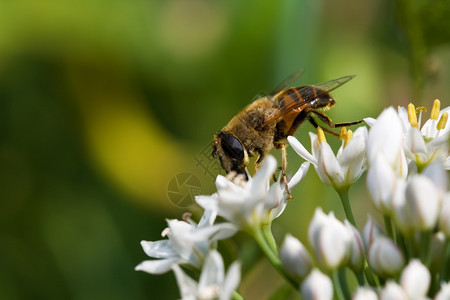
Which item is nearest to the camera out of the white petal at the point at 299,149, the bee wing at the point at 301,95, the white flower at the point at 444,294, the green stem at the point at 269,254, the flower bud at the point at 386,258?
the white flower at the point at 444,294

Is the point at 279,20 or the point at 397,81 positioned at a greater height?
the point at 279,20

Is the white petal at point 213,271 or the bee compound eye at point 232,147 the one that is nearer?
the white petal at point 213,271

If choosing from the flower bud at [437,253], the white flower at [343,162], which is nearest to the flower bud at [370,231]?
the flower bud at [437,253]

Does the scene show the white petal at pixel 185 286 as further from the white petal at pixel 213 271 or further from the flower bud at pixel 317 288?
the flower bud at pixel 317 288

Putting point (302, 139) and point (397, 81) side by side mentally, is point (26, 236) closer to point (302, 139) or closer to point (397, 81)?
point (302, 139)

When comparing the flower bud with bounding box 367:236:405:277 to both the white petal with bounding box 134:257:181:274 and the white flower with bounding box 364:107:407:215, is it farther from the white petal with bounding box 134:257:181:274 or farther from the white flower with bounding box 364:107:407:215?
the white petal with bounding box 134:257:181:274

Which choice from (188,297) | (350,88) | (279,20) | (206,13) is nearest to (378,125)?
(188,297)
